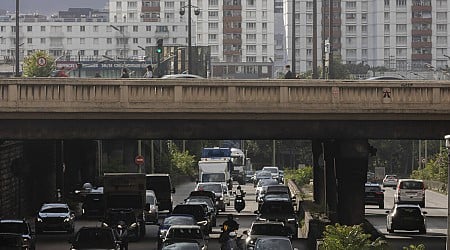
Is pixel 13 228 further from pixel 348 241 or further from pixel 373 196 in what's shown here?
pixel 373 196

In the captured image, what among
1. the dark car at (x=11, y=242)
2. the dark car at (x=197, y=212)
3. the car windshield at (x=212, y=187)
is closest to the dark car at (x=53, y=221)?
the dark car at (x=197, y=212)

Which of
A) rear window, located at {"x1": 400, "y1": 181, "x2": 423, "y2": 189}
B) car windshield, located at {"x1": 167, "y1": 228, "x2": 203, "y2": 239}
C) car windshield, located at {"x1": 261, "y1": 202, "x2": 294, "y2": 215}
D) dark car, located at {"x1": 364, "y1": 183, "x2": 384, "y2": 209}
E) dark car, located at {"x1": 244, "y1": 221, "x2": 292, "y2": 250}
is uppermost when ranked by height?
car windshield, located at {"x1": 167, "y1": 228, "x2": 203, "y2": 239}

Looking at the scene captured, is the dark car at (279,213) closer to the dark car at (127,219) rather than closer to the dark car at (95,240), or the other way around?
the dark car at (127,219)

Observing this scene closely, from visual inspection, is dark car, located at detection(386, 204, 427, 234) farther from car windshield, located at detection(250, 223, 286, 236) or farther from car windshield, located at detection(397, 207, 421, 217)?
car windshield, located at detection(250, 223, 286, 236)

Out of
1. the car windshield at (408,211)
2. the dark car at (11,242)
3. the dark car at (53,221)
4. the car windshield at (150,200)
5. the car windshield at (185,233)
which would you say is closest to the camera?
the dark car at (11,242)

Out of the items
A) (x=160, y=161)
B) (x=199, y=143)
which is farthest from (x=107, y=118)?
(x=199, y=143)

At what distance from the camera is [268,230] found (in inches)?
1503

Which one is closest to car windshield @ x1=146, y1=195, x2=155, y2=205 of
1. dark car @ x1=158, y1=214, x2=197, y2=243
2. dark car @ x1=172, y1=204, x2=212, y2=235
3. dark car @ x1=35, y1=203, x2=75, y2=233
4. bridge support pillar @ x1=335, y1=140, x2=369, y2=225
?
dark car @ x1=172, y1=204, x2=212, y2=235

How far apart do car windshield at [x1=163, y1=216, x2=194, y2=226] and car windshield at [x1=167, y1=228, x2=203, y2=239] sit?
136 inches

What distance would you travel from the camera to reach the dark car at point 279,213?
45875 millimetres

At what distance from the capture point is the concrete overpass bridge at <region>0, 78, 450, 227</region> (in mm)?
40531

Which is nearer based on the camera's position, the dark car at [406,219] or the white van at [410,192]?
the dark car at [406,219]

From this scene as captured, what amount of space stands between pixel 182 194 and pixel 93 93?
1646 inches

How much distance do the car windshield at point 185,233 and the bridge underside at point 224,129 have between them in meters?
6.69
